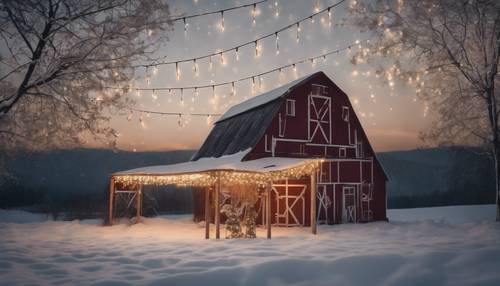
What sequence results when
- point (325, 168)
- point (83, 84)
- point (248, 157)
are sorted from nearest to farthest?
point (83, 84) → point (248, 157) → point (325, 168)

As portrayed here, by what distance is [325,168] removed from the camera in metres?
19.3

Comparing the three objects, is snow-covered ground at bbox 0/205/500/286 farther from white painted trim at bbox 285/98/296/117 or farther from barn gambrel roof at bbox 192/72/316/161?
white painted trim at bbox 285/98/296/117

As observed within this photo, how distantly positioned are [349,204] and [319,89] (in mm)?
6123

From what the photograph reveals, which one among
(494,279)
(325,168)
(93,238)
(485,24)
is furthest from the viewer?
(325,168)

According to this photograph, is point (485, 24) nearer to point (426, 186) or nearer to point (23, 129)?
point (23, 129)

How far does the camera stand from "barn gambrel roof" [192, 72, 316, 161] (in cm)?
1861

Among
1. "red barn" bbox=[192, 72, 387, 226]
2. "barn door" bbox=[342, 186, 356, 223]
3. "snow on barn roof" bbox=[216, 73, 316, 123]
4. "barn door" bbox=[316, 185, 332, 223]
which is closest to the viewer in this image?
"red barn" bbox=[192, 72, 387, 226]

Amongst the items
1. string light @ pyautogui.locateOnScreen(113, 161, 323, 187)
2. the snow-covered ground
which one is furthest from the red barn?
the snow-covered ground

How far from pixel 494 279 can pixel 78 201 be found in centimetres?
5824

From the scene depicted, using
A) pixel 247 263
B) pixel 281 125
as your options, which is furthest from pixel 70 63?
pixel 281 125

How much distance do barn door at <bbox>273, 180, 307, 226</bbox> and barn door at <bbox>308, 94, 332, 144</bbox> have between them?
283cm

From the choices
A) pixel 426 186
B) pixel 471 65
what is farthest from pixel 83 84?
pixel 426 186

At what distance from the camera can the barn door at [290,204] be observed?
17922 millimetres

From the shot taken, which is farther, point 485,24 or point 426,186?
point 426,186
